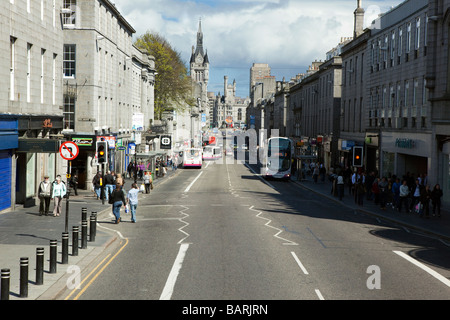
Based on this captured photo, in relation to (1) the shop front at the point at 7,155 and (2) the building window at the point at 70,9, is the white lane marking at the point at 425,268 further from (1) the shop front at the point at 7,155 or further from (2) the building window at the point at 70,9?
(2) the building window at the point at 70,9

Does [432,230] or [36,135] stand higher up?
[36,135]

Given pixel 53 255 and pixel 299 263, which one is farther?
pixel 299 263

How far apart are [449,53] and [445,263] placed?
1910 centimetres

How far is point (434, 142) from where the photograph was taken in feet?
112

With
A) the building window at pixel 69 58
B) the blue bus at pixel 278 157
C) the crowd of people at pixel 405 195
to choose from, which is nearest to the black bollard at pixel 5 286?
the crowd of people at pixel 405 195

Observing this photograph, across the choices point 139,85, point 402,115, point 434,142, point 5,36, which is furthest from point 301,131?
point 5,36

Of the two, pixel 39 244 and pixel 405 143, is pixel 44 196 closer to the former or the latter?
pixel 39 244

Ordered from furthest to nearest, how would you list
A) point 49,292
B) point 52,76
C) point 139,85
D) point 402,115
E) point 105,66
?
point 139,85 → point 105,66 → point 402,115 → point 52,76 → point 49,292

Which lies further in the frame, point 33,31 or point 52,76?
point 52,76

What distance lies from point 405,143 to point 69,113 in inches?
903

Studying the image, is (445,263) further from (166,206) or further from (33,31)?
(33,31)

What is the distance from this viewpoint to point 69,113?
39.9 m

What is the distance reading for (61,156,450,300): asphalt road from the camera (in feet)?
40.7

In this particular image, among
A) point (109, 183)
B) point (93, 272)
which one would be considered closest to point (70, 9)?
point (109, 183)
